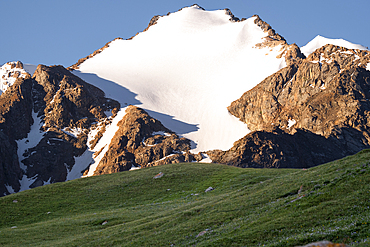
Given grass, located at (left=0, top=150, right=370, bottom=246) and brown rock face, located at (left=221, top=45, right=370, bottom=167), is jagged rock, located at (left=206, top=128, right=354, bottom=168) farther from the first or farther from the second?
grass, located at (left=0, top=150, right=370, bottom=246)

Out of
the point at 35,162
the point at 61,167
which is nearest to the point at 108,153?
the point at 61,167

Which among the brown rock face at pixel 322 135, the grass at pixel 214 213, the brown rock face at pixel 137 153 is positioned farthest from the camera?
the brown rock face at pixel 137 153

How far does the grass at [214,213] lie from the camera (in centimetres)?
2261

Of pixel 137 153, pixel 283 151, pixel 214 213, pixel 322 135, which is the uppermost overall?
pixel 137 153

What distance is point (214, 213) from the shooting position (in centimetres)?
3353

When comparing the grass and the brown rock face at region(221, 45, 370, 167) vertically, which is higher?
the brown rock face at region(221, 45, 370, 167)

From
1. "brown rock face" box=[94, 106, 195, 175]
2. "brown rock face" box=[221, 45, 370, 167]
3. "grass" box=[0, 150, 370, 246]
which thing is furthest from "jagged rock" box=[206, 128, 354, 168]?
"grass" box=[0, 150, 370, 246]

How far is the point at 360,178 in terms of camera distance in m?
27.8

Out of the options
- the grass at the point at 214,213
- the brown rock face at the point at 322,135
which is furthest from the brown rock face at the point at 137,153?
the grass at the point at 214,213

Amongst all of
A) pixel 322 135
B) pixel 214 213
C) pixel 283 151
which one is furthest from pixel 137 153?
pixel 214 213

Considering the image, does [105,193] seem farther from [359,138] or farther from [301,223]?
[359,138]

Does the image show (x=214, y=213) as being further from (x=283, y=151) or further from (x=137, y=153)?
(x=137, y=153)

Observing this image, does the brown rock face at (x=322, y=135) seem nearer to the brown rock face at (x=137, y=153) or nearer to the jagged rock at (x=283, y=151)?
the jagged rock at (x=283, y=151)

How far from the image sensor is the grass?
22609mm
